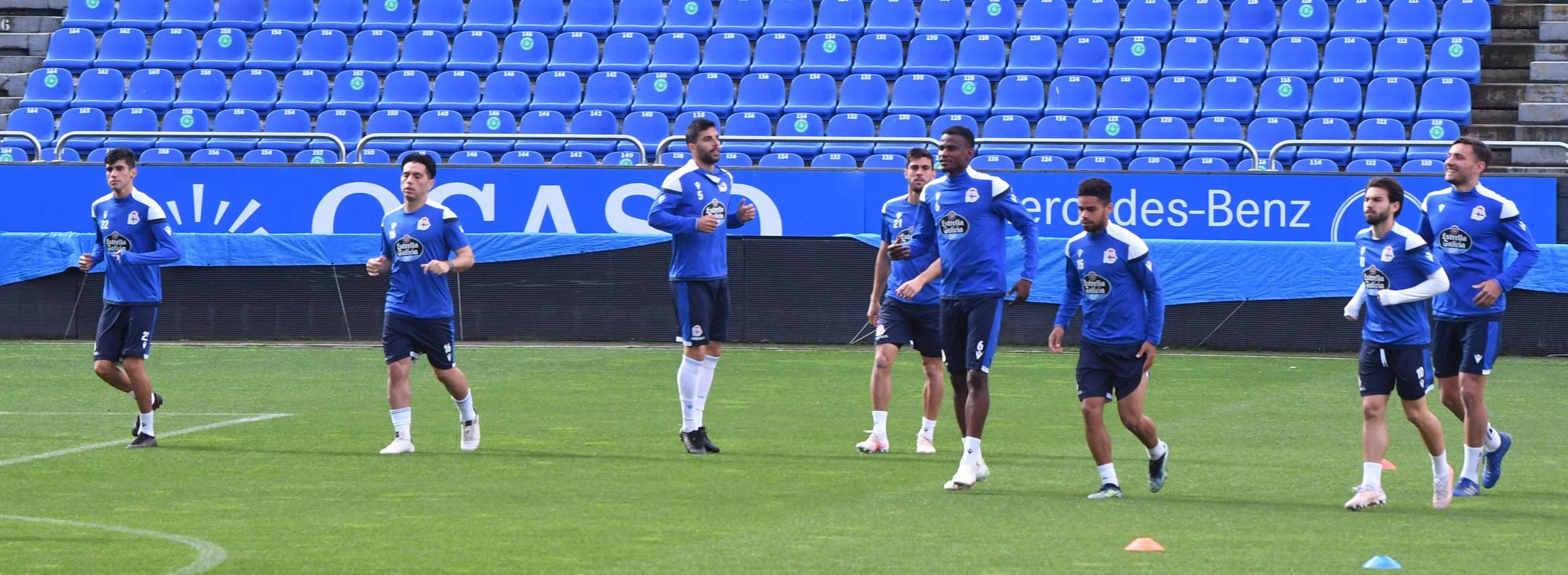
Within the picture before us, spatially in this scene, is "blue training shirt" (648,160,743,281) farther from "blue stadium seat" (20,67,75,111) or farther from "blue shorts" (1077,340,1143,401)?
"blue stadium seat" (20,67,75,111)

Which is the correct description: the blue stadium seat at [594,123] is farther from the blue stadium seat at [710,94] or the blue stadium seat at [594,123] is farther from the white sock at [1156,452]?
the white sock at [1156,452]

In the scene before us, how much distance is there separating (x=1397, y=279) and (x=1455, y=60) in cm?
1513

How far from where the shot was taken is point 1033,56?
77.2ft

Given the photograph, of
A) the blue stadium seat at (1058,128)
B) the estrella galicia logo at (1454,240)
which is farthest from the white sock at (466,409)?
the blue stadium seat at (1058,128)

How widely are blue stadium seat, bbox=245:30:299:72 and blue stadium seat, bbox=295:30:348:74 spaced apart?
127 millimetres

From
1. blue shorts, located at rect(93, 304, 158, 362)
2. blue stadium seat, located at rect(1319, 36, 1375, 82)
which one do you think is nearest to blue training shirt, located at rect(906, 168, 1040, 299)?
blue shorts, located at rect(93, 304, 158, 362)

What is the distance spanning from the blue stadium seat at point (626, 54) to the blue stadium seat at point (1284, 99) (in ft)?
24.7

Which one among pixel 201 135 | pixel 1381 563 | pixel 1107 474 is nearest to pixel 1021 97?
pixel 201 135

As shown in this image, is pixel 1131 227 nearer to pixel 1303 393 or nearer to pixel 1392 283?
pixel 1303 393

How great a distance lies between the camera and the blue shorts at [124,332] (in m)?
11.6

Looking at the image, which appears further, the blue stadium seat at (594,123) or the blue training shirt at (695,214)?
the blue stadium seat at (594,123)

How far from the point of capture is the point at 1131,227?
64.6 feet

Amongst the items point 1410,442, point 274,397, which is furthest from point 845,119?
point 1410,442

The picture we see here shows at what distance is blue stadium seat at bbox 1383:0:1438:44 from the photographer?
23.3 metres
